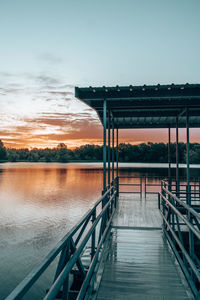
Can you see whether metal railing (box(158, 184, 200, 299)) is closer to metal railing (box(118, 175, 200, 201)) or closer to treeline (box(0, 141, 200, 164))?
metal railing (box(118, 175, 200, 201))

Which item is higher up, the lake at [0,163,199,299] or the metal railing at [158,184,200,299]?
the metal railing at [158,184,200,299]

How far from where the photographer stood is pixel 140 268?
114 inches

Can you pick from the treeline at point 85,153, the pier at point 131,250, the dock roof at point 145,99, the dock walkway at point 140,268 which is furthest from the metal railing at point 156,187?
the treeline at point 85,153

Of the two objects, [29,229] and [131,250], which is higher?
[131,250]

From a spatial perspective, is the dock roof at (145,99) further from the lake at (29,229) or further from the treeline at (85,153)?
the treeline at (85,153)

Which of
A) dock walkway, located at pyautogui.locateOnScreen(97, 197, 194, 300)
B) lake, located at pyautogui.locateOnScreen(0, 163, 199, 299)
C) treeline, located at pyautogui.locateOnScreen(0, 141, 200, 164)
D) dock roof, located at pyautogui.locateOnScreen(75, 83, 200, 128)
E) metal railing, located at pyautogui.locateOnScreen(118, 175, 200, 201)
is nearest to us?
dock walkway, located at pyautogui.locateOnScreen(97, 197, 194, 300)

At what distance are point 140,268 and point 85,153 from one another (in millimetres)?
66229

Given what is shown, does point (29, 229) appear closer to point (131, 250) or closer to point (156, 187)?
point (131, 250)

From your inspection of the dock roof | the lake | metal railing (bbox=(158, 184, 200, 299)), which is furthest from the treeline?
metal railing (bbox=(158, 184, 200, 299))

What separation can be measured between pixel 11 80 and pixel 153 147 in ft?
139

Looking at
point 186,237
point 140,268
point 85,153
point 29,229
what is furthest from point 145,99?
point 85,153

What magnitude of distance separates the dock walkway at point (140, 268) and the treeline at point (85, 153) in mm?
51249

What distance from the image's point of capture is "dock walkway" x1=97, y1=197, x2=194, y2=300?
7.72 feet

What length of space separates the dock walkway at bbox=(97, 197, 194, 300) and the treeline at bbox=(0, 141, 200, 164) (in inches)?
2018
